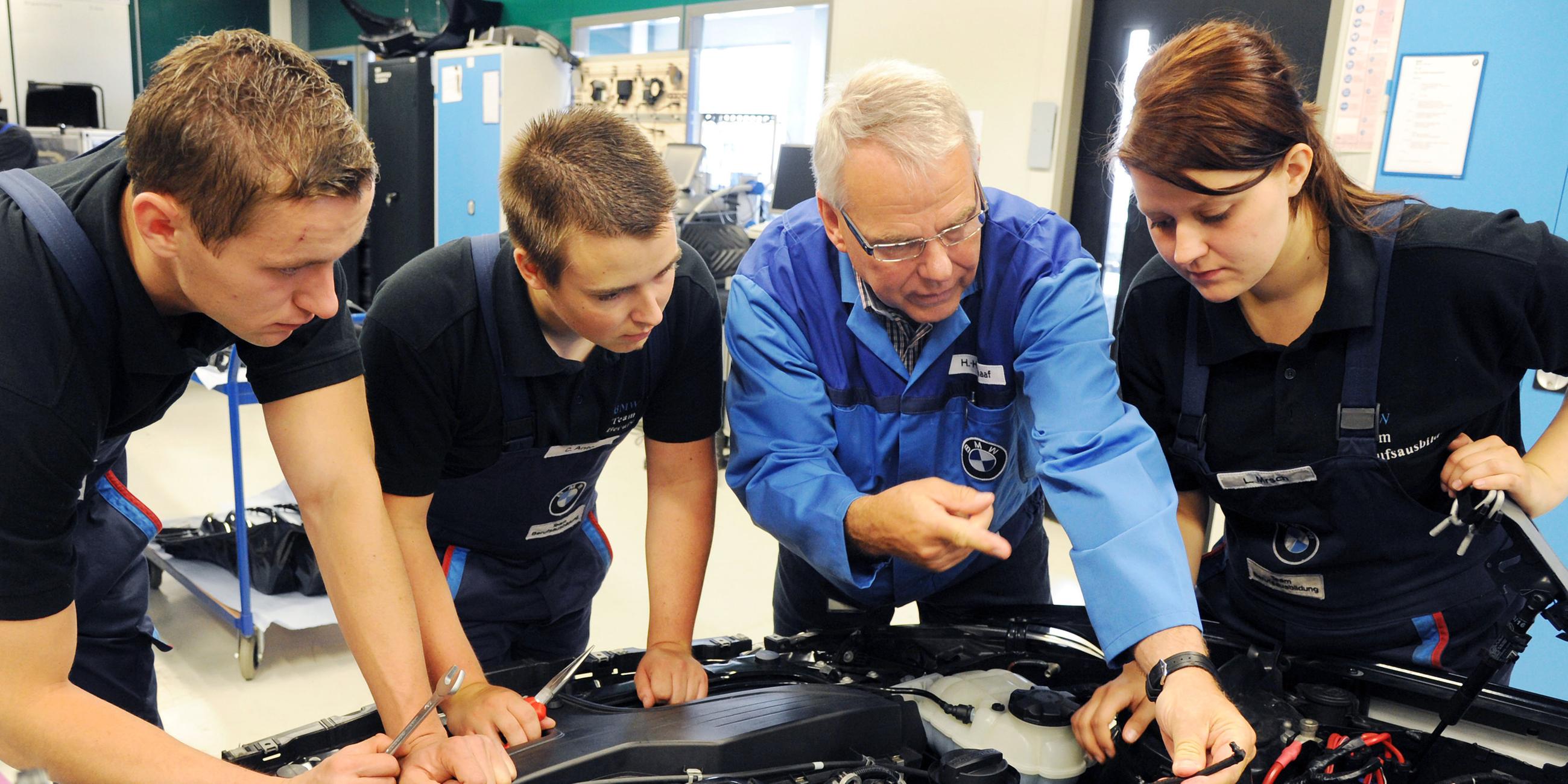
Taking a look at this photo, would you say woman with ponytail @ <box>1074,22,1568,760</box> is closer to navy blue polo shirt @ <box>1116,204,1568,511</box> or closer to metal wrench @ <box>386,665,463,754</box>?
navy blue polo shirt @ <box>1116,204,1568,511</box>

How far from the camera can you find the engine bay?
3.12 feet

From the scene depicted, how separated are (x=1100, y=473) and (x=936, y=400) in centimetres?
29

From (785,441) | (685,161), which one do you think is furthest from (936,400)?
(685,161)

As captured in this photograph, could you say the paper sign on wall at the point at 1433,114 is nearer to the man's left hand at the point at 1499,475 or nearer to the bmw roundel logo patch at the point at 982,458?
the man's left hand at the point at 1499,475

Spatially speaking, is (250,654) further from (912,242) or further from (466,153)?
(466,153)

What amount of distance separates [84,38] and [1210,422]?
8.93 metres

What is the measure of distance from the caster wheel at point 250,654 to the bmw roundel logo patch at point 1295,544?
2.42 m

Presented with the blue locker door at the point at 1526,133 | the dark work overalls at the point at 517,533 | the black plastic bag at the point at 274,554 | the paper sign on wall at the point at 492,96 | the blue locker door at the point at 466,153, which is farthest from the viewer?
the blue locker door at the point at 466,153

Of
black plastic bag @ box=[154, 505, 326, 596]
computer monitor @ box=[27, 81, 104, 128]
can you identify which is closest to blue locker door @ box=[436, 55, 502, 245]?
computer monitor @ box=[27, 81, 104, 128]

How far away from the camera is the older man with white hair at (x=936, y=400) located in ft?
3.56

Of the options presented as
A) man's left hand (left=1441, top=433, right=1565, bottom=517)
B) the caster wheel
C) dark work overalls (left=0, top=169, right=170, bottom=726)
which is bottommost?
the caster wheel

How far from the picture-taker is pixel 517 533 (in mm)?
1402

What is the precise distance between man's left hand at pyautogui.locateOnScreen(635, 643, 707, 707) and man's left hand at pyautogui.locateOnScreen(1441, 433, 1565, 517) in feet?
2.92

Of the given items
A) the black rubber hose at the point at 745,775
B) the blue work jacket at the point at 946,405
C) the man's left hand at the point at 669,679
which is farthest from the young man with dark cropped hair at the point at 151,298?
the blue work jacket at the point at 946,405
